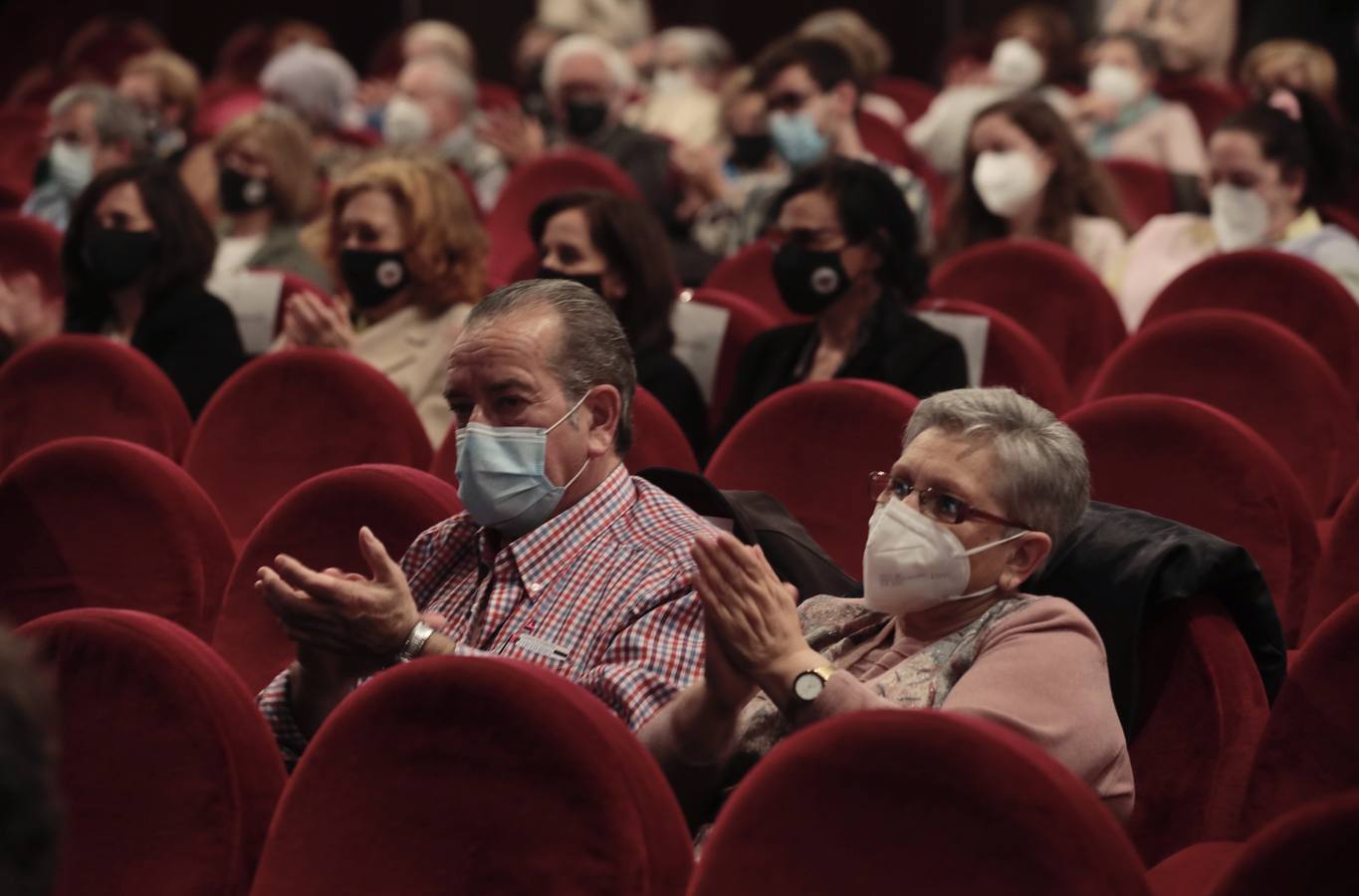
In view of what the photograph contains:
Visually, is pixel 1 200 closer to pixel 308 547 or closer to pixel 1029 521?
pixel 308 547

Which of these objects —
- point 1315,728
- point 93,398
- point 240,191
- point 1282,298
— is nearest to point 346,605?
point 1315,728

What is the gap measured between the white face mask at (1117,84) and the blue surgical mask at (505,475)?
5477mm

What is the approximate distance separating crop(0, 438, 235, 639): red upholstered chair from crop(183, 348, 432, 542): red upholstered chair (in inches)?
18.7

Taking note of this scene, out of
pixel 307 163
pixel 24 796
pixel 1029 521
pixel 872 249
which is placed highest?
pixel 24 796

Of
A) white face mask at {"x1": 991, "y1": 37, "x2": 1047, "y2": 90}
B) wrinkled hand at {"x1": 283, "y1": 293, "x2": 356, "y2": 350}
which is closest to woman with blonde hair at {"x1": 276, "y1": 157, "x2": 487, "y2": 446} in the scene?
wrinkled hand at {"x1": 283, "y1": 293, "x2": 356, "y2": 350}

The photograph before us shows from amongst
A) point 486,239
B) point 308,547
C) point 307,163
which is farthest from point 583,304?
point 307,163

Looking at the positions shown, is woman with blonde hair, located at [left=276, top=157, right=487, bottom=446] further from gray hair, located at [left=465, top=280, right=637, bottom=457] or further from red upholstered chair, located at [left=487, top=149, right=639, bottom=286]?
gray hair, located at [left=465, top=280, right=637, bottom=457]

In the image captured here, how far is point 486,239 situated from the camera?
415 cm

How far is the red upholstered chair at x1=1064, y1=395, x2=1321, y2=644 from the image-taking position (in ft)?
8.07

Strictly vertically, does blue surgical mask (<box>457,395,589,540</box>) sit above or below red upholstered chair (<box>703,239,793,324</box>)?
above

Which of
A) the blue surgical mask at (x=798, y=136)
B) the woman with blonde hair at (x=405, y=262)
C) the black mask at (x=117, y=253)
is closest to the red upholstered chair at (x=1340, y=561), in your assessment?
the woman with blonde hair at (x=405, y=262)

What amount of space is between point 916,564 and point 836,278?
5.64 ft

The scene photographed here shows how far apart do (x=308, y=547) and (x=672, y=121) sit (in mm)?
5440

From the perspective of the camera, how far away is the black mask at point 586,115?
256 inches
